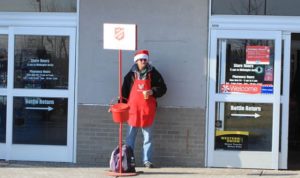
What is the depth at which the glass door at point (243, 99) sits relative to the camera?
9984mm

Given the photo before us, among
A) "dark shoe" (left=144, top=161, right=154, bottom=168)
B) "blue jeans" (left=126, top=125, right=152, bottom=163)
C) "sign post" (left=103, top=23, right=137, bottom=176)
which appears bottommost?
"dark shoe" (left=144, top=161, right=154, bottom=168)

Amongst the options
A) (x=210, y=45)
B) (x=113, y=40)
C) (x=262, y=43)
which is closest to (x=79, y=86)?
(x=113, y=40)

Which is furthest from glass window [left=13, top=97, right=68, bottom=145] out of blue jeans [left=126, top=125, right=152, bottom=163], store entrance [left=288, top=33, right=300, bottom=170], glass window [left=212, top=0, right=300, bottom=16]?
store entrance [left=288, top=33, right=300, bottom=170]

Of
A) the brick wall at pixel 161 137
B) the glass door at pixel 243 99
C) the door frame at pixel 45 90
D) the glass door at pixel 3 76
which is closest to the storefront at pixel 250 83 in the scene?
the glass door at pixel 243 99

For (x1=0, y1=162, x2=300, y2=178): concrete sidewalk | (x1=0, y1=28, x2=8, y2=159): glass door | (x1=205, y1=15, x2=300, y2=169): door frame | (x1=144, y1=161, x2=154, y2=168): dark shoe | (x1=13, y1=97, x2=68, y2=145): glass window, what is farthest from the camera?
(x1=0, y1=28, x2=8, y2=159): glass door

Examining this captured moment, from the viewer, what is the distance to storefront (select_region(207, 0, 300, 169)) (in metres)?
9.97

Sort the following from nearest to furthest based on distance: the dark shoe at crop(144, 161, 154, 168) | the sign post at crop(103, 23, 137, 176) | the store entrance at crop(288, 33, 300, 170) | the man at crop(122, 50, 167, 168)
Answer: the sign post at crop(103, 23, 137, 176)
the man at crop(122, 50, 167, 168)
the dark shoe at crop(144, 161, 154, 168)
the store entrance at crop(288, 33, 300, 170)

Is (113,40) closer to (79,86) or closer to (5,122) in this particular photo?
(79,86)

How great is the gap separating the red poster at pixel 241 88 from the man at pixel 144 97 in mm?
1015

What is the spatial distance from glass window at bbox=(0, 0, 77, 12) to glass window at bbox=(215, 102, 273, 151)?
9.47ft

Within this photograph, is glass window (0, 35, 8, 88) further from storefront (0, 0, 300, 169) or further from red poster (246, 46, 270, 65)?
red poster (246, 46, 270, 65)

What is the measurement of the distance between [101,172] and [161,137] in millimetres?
1170

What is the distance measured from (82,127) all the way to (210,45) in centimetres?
242

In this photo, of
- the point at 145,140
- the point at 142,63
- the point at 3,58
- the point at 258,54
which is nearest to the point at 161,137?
the point at 145,140
